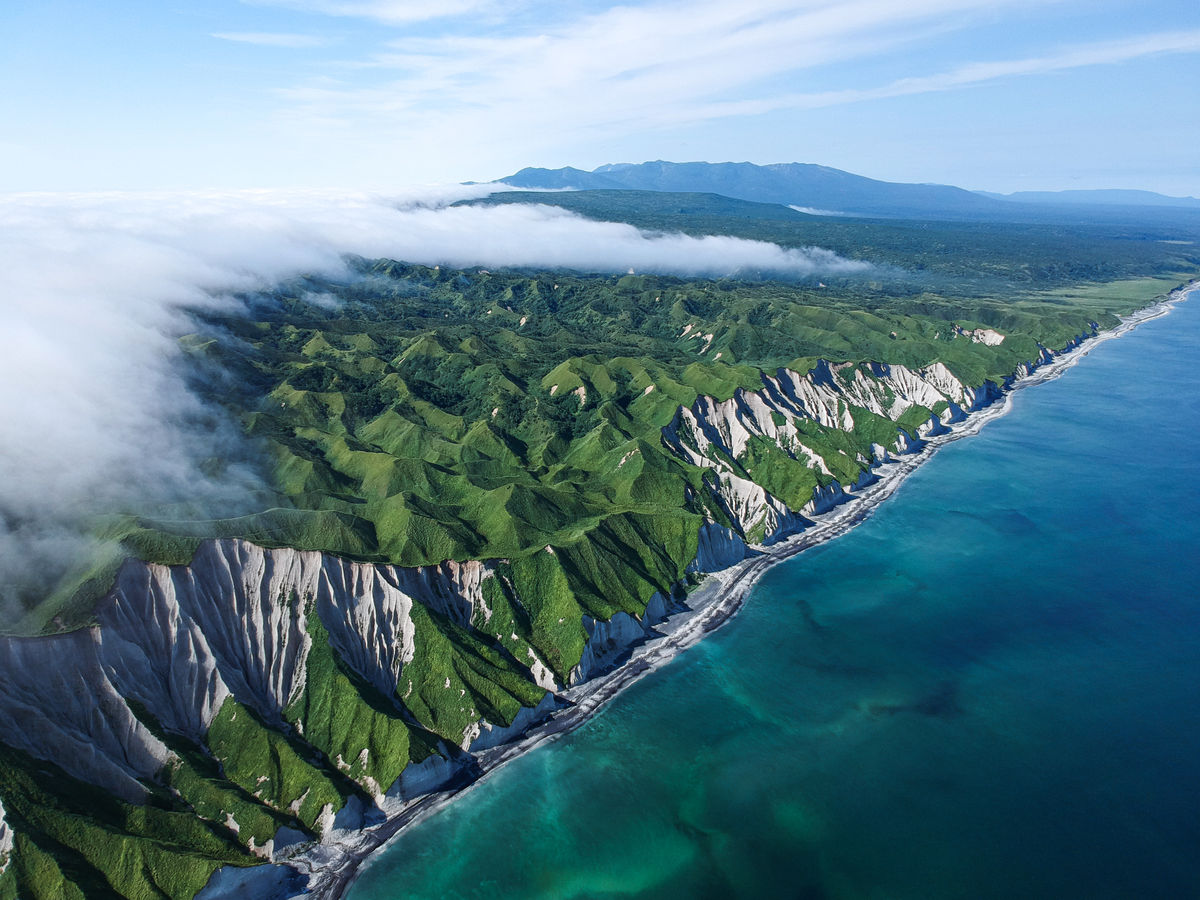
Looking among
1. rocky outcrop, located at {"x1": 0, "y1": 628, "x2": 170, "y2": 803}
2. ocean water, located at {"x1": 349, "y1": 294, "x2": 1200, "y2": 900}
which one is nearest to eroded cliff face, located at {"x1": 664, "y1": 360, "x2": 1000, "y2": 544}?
ocean water, located at {"x1": 349, "y1": 294, "x2": 1200, "y2": 900}

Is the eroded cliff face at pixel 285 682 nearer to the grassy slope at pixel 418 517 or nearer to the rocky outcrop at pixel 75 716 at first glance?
the rocky outcrop at pixel 75 716

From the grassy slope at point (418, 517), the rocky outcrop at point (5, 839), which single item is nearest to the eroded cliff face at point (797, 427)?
the grassy slope at point (418, 517)

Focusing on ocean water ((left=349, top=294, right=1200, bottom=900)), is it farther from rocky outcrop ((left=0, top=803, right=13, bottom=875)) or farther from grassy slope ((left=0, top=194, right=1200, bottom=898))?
rocky outcrop ((left=0, top=803, right=13, bottom=875))

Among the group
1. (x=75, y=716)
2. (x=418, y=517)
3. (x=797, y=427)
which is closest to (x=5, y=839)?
(x=75, y=716)

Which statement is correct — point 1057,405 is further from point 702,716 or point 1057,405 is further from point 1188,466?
point 702,716

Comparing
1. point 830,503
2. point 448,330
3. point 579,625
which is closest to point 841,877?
point 579,625

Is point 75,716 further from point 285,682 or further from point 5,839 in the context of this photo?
point 285,682
